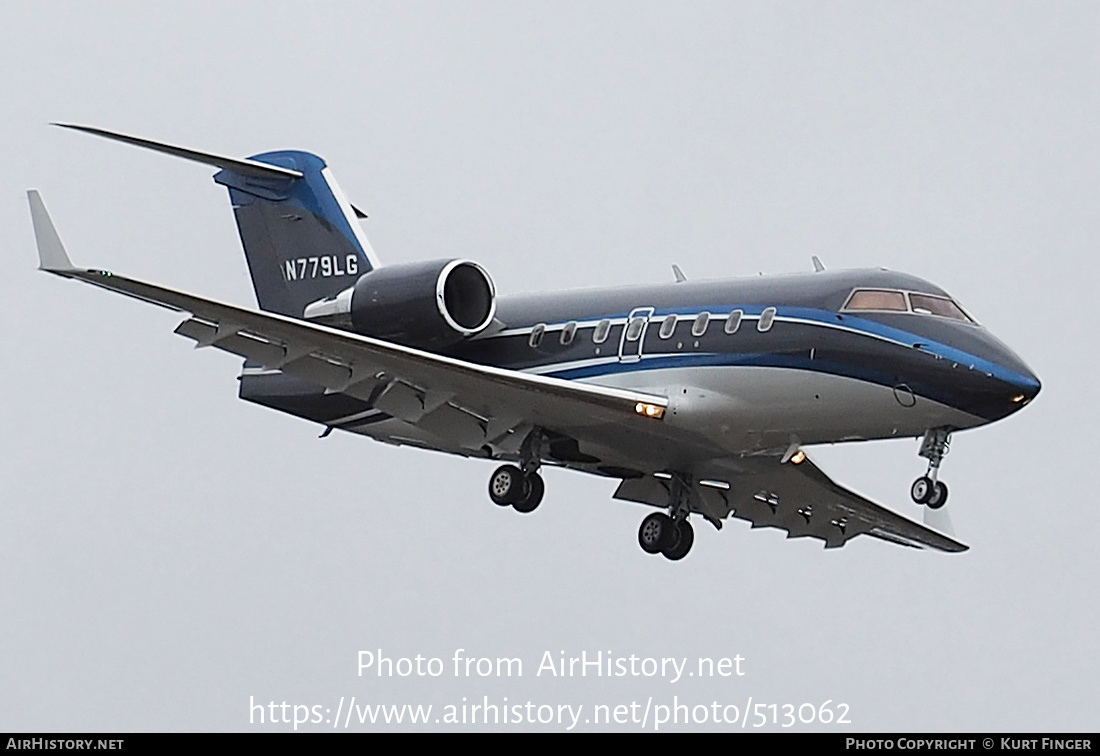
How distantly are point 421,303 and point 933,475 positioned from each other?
6.92m

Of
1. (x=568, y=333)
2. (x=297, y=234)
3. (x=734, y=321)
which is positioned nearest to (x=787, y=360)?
(x=734, y=321)

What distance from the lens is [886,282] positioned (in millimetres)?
25172

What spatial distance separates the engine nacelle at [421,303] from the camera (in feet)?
88.5

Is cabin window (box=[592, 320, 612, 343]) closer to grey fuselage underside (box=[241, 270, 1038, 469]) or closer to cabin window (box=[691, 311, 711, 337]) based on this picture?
grey fuselage underside (box=[241, 270, 1038, 469])

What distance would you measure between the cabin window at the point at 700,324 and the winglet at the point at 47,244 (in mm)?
7536

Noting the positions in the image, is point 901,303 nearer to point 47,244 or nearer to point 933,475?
point 933,475

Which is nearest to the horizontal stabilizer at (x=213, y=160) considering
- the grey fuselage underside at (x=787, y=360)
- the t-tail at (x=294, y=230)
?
the t-tail at (x=294, y=230)

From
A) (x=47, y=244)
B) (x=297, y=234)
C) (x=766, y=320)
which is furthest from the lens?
(x=297, y=234)

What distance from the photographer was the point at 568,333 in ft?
88.8

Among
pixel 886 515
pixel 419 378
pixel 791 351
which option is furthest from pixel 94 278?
pixel 886 515

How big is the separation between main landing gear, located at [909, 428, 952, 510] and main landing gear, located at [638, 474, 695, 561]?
4.60 m

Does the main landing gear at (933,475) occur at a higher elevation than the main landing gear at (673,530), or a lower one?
higher

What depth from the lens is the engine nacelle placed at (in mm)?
26984

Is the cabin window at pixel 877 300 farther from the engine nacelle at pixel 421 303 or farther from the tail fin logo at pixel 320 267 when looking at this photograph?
the tail fin logo at pixel 320 267
